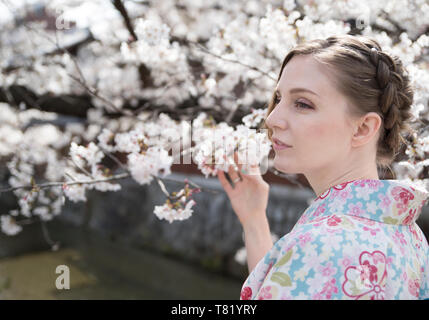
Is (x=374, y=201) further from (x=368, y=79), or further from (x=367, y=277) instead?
(x=368, y=79)

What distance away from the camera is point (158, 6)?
5875 millimetres

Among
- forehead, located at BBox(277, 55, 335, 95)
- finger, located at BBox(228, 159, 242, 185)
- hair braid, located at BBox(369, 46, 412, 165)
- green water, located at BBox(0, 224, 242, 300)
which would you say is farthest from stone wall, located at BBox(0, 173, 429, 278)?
forehead, located at BBox(277, 55, 335, 95)

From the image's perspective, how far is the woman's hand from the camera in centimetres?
179

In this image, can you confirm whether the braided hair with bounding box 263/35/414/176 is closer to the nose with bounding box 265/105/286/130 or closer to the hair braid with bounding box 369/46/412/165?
the hair braid with bounding box 369/46/412/165

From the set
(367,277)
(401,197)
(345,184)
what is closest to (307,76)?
(345,184)

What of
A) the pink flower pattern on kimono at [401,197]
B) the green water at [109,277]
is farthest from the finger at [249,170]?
the green water at [109,277]

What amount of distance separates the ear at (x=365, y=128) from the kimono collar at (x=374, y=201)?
0.44 feet

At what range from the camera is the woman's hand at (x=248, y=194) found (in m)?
1.79

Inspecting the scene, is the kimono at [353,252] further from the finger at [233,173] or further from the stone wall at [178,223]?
the stone wall at [178,223]

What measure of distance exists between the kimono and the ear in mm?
137

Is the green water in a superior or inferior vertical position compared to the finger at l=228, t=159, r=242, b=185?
inferior

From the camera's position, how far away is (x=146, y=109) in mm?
4086
